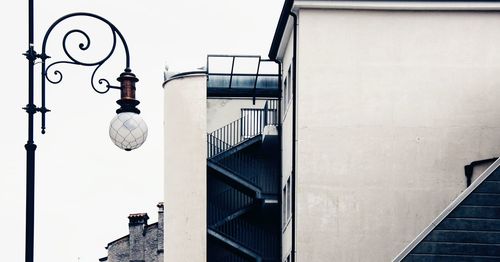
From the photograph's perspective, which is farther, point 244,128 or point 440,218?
point 244,128

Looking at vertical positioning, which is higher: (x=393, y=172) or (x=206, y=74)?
(x=206, y=74)

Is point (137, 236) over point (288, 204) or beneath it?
beneath

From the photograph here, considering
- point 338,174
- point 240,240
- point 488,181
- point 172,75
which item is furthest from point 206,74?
point 488,181

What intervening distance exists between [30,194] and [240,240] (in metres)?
29.2

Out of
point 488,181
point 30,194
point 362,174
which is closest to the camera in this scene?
point 30,194

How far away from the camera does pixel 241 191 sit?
4844 centimetres

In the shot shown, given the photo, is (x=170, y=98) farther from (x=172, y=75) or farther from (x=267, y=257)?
(x=267, y=257)

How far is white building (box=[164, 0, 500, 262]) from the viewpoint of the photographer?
40500 mm

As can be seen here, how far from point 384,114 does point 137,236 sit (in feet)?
126

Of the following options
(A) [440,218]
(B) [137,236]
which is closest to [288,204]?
(A) [440,218]

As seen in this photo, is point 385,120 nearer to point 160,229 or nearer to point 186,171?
point 186,171

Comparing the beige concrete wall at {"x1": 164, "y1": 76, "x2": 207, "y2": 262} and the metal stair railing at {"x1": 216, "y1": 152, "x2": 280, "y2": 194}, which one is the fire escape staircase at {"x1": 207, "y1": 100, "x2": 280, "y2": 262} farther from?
the beige concrete wall at {"x1": 164, "y1": 76, "x2": 207, "y2": 262}

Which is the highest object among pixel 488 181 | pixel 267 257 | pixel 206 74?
pixel 206 74

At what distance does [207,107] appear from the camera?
165 feet
